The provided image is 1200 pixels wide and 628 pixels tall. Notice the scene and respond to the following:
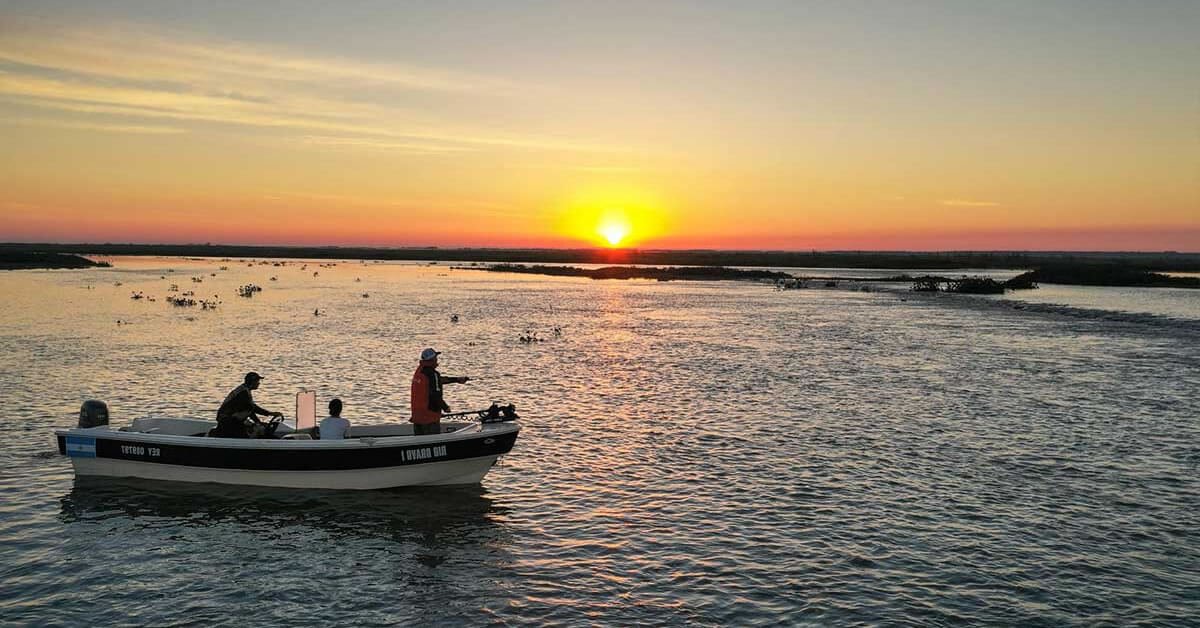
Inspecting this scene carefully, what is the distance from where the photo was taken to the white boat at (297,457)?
1708 cm

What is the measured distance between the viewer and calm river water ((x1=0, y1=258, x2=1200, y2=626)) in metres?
12.2

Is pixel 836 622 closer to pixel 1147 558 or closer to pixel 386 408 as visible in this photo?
pixel 1147 558

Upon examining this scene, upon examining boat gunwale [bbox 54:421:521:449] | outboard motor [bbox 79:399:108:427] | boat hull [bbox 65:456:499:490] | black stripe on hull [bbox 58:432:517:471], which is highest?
outboard motor [bbox 79:399:108:427]

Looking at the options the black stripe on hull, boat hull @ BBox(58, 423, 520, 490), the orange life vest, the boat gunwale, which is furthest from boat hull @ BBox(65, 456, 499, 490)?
the orange life vest

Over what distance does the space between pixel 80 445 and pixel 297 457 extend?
4.87 m

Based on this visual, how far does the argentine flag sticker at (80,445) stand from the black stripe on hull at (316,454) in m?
0.11

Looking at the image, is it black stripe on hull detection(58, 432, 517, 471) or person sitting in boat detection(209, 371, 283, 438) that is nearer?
black stripe on hull detection(58, 432, 517, 471)

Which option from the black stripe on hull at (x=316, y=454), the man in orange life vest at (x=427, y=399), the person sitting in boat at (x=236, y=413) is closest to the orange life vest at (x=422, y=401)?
the man in orange life vest at (x=427, y=399)

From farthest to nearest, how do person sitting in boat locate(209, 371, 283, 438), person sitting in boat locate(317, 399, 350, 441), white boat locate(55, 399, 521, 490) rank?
person sitting in boat locate(209, 371, 283, 438) < person sitting in boat locate(317, 399, 350, 441) < white boat locate(55, 399, 521, 490)

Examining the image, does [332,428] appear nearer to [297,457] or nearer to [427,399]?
[297,457]

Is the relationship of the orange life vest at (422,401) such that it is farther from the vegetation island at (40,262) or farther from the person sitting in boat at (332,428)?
the vegetation island at (40,262)

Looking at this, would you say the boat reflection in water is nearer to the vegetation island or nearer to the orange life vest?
the orange life vest

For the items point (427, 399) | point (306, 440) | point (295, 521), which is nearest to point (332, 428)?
point (306, 440)

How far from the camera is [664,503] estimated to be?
16797 mm
